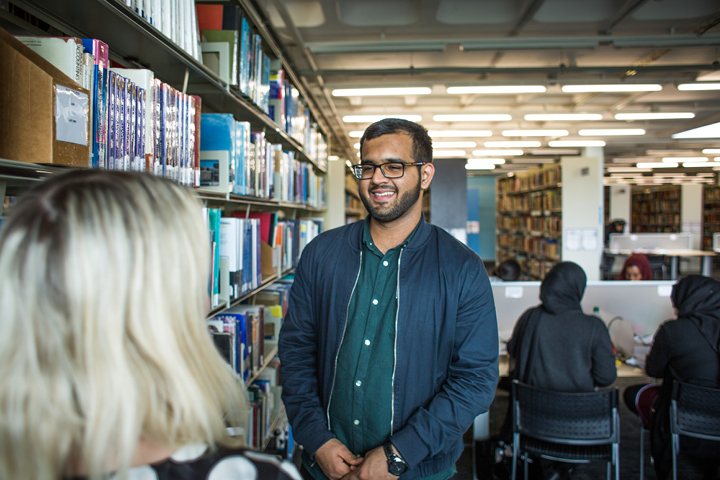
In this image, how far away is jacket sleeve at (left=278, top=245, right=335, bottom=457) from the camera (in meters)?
1.34

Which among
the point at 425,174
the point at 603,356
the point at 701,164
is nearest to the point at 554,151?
the point at 701,164

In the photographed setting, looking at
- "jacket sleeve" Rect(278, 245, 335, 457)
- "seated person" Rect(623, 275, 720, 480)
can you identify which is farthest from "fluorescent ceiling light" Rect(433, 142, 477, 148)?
"jacket sleeve" Rect(278, 245, 335, 457)

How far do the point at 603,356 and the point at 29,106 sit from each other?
8.46 ft

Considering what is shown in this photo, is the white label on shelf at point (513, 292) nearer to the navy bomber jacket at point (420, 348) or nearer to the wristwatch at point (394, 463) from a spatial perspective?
the navy bomber jacket at point (420, 348)

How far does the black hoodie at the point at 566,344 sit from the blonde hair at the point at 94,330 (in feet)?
7.15

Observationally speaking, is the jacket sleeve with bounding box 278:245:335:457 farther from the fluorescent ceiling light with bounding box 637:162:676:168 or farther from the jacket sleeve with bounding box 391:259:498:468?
the fluorescent ceiling light with bounding box 637:162:676:168

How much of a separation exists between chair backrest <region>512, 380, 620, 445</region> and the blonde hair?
2.04 m

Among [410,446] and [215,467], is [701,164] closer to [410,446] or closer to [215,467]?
[410,446]

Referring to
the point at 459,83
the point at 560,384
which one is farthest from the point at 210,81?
the point at 459,83

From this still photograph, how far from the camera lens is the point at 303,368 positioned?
1462 mm

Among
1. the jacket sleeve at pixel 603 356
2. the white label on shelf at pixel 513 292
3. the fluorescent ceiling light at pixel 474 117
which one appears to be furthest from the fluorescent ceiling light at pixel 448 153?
the jacket sleeve at pixel 603 356

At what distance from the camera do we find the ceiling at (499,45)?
397 centimetres

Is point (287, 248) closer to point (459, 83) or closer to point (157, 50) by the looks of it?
point (157, 50)

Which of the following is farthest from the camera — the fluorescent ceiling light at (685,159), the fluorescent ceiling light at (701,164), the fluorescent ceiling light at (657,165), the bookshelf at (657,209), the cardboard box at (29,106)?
the bookshelf at (657,209)
